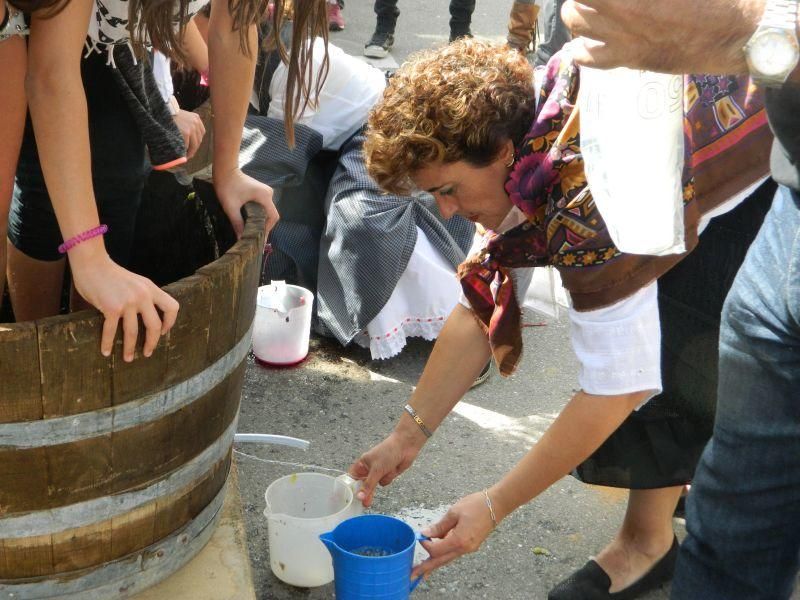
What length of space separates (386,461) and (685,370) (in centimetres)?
64

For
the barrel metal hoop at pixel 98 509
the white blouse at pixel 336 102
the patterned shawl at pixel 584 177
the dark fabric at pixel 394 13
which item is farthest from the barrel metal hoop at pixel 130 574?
the dark fabric at pixel 394 13

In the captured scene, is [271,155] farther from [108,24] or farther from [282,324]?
[108,24]

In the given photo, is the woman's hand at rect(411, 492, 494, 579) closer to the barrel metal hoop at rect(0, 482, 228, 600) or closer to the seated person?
the barrel metal hoop at rect(0, 482, 228, 600)

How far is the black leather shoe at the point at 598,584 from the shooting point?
7.28 ft

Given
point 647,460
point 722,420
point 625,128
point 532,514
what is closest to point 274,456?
point 532,514

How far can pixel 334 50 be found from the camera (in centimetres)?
353

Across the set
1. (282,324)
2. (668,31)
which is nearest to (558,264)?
(668,31)

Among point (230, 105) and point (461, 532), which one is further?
point (230, 105)

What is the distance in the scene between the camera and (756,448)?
1582 mm

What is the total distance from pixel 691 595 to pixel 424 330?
63.7 inches

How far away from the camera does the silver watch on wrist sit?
1149mm

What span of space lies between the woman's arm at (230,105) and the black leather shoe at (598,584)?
39.7 inches

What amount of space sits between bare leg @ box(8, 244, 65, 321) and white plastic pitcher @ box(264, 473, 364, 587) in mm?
583

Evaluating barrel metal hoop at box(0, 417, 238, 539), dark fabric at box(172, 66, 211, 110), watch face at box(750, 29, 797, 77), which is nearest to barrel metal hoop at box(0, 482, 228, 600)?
barrel metal hoop at box(0, 417, 238, 539)
